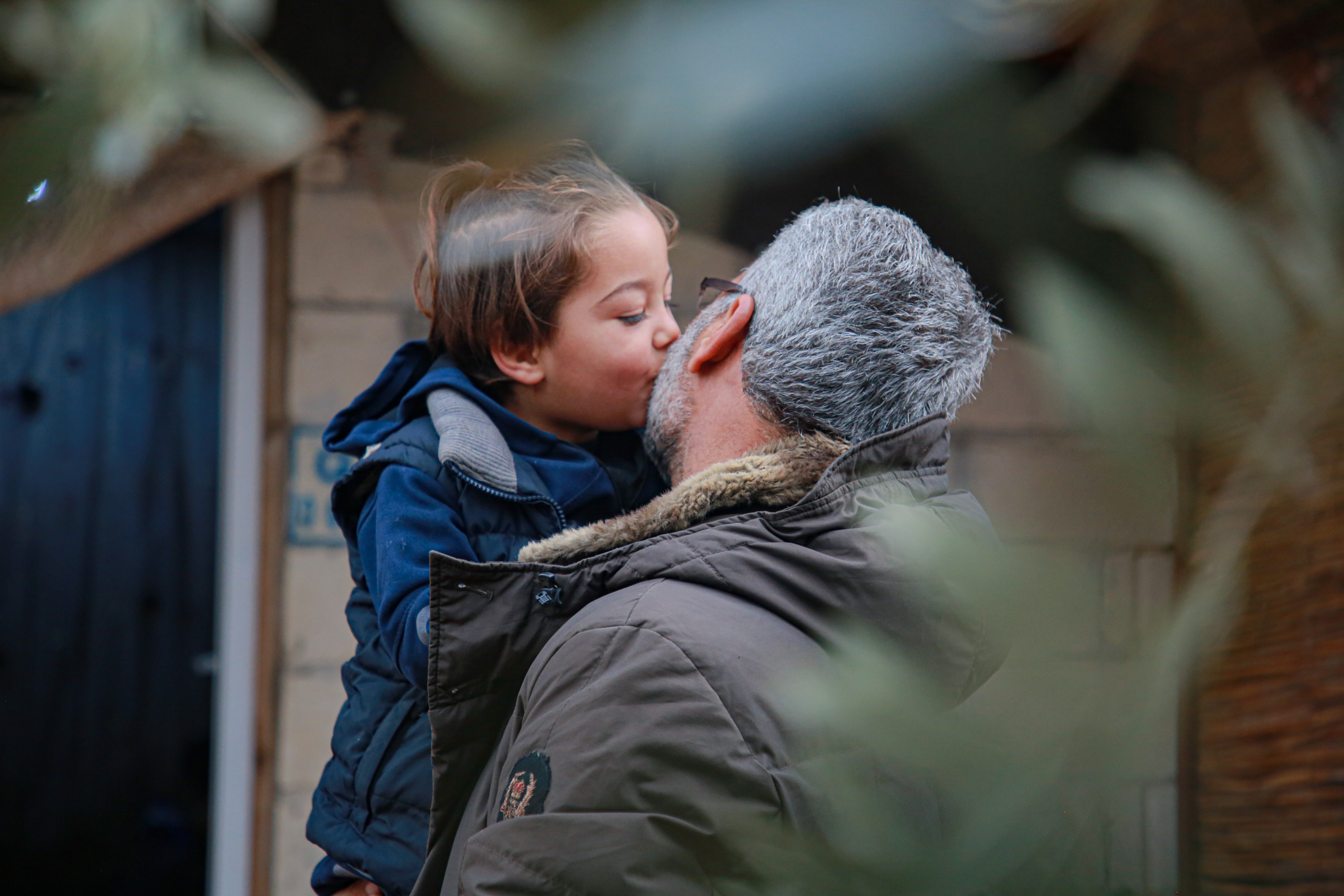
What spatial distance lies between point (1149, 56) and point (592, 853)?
76 centimetres

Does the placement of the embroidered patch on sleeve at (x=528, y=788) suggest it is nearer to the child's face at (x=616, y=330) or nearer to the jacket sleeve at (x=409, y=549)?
the jacket sleeve at (x=409, y=549)

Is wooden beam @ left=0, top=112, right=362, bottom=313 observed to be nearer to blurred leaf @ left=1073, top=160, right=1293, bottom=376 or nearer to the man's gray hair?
the man's gray hair

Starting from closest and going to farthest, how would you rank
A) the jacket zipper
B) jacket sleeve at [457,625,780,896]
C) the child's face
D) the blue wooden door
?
jacket sleeve at [457,625,780,896] → the jacket zipper → the child's face → the blue wooden door

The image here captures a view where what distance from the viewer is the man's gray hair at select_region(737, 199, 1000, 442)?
119cm

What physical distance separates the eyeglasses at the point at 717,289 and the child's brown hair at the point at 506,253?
100 mm

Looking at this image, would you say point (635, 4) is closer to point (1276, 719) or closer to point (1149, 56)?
point (1149, 56)

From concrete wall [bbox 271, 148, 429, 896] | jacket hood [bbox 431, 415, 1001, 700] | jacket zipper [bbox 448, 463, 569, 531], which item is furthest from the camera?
concrete wall [bbox 271, 148, 429, 896]

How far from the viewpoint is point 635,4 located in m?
0.38

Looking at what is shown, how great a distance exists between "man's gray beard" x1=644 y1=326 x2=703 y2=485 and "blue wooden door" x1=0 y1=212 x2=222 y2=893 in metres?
2.10

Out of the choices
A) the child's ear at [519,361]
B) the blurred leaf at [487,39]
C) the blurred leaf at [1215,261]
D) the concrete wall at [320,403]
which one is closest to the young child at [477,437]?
the child's ear at [519,361]

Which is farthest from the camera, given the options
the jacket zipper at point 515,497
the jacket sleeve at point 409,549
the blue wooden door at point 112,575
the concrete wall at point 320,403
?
the blue wooden door at point 112,575

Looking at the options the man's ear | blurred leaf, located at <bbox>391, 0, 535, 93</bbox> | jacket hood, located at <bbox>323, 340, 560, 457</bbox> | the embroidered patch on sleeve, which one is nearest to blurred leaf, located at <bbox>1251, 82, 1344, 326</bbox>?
blurred leaf, located at <bbox>391, 0, 535, 93</bbox>

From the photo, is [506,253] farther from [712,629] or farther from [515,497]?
[712,629]

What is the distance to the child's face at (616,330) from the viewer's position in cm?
139
